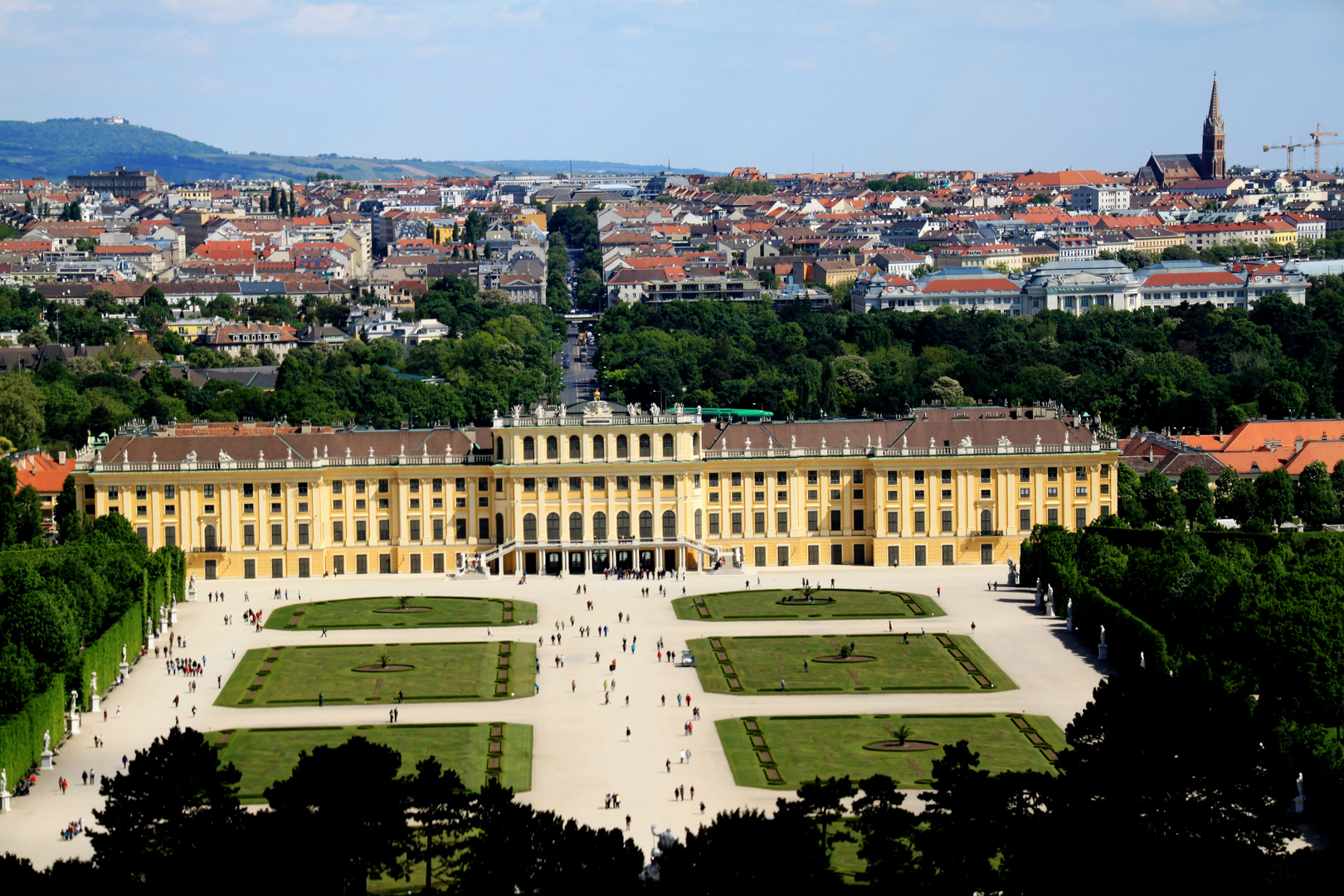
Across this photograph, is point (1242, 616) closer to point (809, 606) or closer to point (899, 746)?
point (899, 746)

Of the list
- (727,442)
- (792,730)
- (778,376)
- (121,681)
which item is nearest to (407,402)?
(778,376)

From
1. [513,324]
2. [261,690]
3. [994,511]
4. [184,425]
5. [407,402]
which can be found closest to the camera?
[261,690]

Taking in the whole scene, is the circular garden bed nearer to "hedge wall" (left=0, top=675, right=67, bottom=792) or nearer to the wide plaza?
the wide plaza

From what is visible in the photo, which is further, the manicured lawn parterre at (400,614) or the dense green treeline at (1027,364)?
the dense green treeline at (1027,364)

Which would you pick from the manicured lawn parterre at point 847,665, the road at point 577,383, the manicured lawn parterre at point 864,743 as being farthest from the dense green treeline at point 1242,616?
the road at point 577,383

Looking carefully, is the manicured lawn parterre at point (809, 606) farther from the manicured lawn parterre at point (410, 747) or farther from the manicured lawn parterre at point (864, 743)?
the manicured lawn parterre at point (410, 747)

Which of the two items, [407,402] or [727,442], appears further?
[407,402]

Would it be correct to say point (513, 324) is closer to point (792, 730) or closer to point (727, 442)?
point (727, 442)

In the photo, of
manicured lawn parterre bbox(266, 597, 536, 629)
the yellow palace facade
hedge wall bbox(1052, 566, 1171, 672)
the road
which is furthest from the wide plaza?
the road
